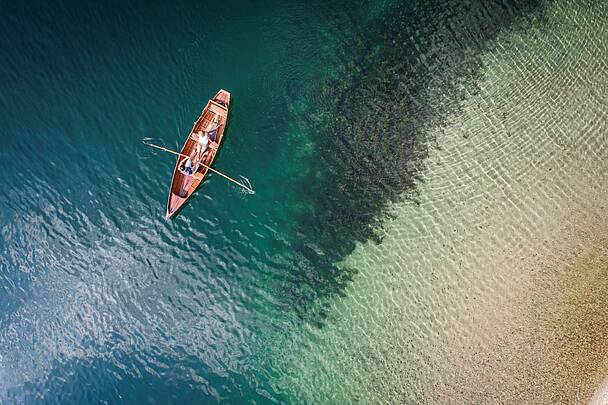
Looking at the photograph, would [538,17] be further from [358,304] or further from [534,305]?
[358,304]

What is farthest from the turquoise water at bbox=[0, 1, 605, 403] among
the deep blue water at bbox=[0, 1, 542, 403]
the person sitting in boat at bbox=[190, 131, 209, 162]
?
the person sitting in boat at bbox=[190, 131, 209, 162]

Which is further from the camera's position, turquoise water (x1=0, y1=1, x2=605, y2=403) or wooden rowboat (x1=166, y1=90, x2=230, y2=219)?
wooden rowboat (x1=166, y1=90, x2=230, y2=219)

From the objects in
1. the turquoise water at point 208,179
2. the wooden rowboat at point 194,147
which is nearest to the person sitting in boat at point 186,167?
the wooden rowboat at point 194,147

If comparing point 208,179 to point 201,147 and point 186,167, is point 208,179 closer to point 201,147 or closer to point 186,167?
point 186,167

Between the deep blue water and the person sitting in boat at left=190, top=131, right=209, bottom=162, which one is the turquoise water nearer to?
the deep blue water

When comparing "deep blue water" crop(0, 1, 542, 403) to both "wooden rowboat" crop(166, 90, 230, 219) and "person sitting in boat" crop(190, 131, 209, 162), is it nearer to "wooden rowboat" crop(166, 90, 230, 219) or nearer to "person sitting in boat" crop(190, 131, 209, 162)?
"wooden rowboat" crop(166, 90, 230, 219)

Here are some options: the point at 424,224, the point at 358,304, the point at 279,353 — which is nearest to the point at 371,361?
the point at 358,304
